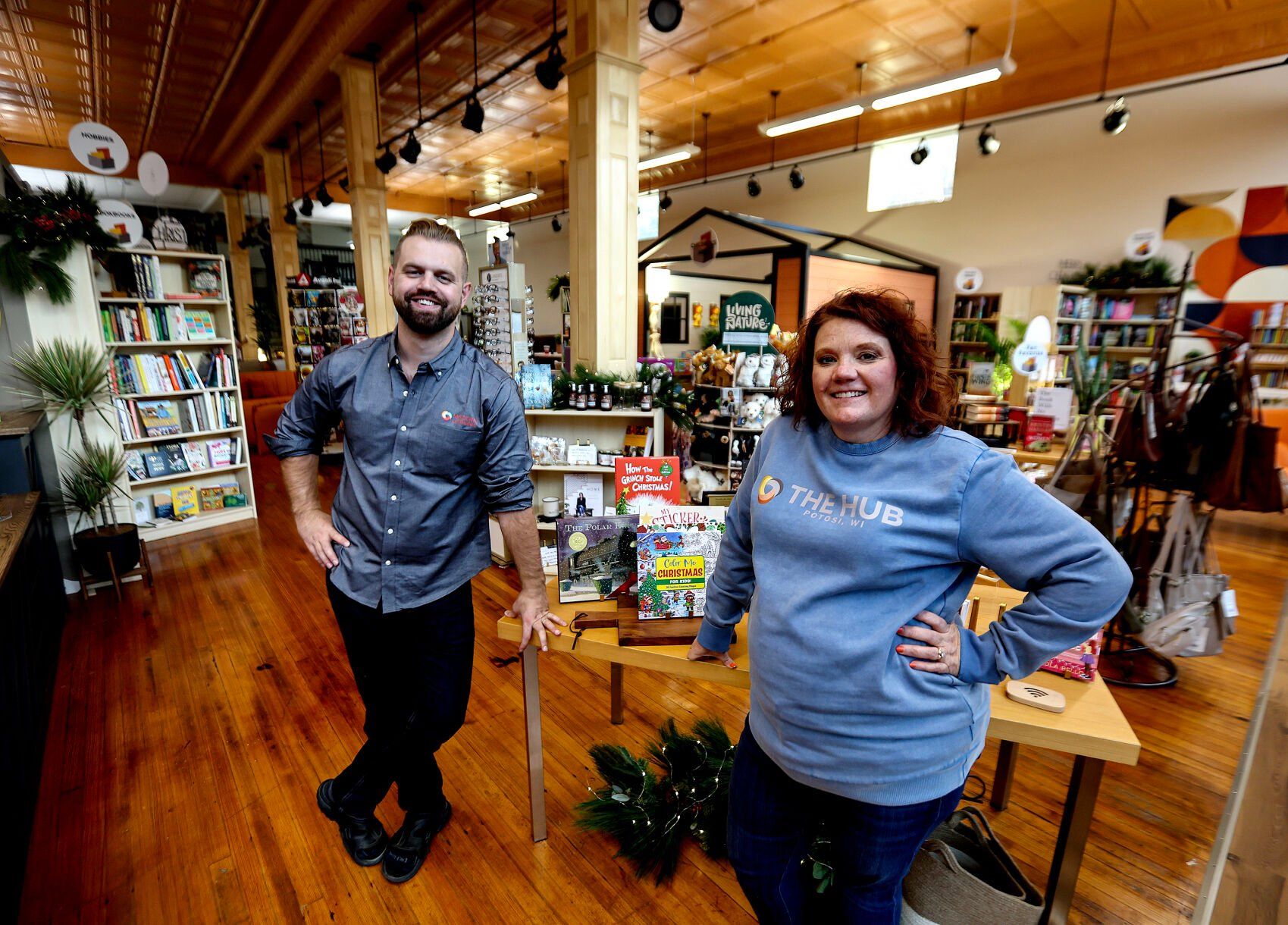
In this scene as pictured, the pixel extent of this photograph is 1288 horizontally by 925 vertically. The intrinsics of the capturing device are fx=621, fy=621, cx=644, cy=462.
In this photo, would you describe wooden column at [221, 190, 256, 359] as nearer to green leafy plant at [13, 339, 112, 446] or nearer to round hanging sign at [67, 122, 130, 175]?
round hanging sign at [67, 122, 130, 175]

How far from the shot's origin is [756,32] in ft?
22.0

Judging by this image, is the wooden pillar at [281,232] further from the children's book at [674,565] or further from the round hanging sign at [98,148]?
the children's book at [674,565]

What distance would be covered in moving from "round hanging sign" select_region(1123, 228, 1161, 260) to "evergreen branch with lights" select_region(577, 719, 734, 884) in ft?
26.6

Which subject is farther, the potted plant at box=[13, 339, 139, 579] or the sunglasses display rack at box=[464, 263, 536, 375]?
the sunglasses display rack at box=[464, 263, 536, 375]

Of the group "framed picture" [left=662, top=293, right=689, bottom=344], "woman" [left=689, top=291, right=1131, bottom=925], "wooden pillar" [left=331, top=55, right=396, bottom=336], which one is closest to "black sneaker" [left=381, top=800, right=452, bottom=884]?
"woman" [left=689, top=291, right=1131, bottom=925]

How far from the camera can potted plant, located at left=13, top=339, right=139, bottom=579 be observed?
381 centimetres

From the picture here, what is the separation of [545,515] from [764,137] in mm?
9103

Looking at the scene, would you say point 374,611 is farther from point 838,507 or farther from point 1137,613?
point 1137,613

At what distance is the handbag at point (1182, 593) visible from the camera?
2.73m

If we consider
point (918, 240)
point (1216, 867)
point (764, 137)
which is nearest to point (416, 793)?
point (1216, 867)

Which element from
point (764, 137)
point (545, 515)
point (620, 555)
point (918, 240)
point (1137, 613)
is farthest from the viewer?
point (764, 137)

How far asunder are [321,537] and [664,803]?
1.39 metres

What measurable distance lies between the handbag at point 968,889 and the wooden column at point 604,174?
3702 millimetres

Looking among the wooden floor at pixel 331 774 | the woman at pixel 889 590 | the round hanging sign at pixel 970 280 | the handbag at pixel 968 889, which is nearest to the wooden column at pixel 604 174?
the wooden floor at pixel 331 774
